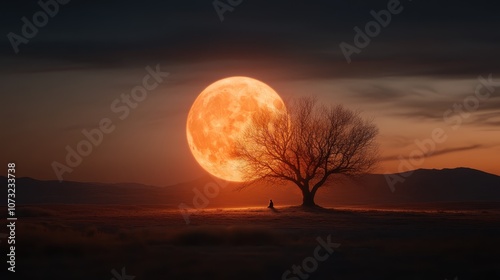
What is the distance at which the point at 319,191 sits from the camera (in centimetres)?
15975

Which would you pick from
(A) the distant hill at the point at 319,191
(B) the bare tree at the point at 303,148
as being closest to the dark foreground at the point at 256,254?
(B) the bare tree at the point at 303,148

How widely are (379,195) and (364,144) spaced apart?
9000cm

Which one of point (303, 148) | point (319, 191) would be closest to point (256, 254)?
point (303, 148)

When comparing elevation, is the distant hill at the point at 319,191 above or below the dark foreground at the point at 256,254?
above

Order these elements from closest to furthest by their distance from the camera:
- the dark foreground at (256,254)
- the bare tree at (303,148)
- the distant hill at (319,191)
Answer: the dark foreground at (256,254), the bare tree at (303,148), the distant hill at (319,191)

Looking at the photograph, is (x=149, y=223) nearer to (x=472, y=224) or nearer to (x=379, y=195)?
(x=472, y=224)

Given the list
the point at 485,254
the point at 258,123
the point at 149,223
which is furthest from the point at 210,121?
the point at 485,254

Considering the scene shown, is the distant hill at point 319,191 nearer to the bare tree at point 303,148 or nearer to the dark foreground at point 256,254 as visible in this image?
the bare tree at point 303,148

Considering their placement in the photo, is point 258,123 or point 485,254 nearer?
point 485,254

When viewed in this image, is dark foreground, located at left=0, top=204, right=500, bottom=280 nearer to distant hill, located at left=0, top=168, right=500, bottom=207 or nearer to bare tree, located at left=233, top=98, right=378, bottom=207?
bare tree, located at left=233, top=98, right=378, bottom=207

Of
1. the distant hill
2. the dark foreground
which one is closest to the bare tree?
the dark foreground

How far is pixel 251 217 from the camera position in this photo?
5016 centimetres

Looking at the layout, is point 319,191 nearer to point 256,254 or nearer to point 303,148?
point 303,148

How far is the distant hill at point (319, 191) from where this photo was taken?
136m
